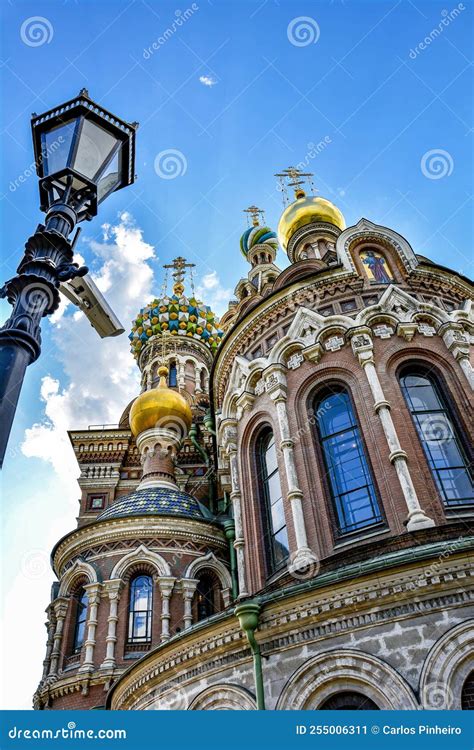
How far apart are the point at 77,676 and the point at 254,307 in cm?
864

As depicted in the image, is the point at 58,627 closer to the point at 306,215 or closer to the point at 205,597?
the point at 205,597

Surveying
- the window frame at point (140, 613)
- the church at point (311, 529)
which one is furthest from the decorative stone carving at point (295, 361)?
the window frame at point (140, 613)

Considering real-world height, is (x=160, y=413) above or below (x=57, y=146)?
above

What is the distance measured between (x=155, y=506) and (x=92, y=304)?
475 inches

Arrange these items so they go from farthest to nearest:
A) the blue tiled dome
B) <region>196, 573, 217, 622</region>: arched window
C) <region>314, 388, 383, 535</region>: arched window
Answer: the blue tiled dome, <region>196, 573, 217, 622</region>: arched window, <region>314, 388, 383, 535</region>: arched window

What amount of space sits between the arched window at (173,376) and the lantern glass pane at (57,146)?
23.2 m

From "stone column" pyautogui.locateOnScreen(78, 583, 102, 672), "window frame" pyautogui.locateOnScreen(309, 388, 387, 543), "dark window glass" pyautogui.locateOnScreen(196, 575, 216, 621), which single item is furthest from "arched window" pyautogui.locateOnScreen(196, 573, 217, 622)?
"window frame" pyautogui.locateOnScreen(309, 388, 387, 543)

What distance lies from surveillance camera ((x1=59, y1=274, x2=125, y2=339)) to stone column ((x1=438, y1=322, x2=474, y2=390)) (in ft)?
24.5

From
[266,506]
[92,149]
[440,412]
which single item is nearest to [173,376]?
[266,506]

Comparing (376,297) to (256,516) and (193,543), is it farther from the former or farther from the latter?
(193,543)

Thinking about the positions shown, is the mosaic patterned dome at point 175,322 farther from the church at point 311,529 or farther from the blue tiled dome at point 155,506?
the blue tiled dome at point 155,506

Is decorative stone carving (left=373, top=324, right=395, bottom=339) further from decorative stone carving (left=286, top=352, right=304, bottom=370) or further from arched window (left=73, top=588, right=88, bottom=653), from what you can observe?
arched window (left=73, top=588, right=88, bottom=653)

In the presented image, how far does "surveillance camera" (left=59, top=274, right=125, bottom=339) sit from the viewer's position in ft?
14.5

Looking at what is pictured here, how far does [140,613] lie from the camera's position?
14.2 m
